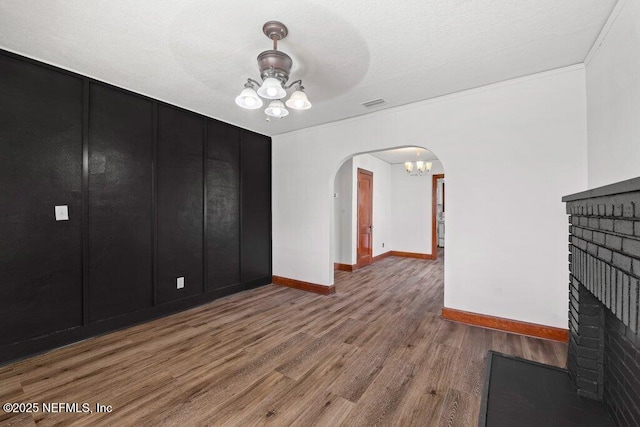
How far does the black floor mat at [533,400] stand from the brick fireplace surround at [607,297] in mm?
91

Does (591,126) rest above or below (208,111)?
below

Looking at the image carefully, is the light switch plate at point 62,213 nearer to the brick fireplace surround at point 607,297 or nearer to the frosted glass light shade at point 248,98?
the frosted glass light shade at point 248,98

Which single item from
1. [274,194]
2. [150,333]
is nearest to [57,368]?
[150,333]

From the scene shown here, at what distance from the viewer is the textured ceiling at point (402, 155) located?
243 inches

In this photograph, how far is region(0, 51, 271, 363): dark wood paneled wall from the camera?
241cm

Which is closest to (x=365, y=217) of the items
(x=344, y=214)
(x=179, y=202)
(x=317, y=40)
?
(x=344, y=214)

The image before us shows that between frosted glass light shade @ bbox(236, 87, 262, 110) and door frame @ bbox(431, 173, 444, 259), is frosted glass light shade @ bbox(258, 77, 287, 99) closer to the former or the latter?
frosted glass light shade @ bbox(236, 87, 262, 110)

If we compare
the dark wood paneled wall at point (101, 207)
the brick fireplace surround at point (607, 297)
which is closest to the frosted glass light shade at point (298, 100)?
the brick fireplace surround at point (607, 297)

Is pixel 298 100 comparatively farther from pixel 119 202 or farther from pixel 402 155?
pixel 402 155

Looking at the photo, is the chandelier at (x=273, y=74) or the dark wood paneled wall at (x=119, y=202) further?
the dark wood paneled wall at (x=119, y=202)

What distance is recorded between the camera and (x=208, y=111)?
3.82 meters

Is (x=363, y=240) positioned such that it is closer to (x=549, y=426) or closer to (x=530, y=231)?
(x=530, y=231)

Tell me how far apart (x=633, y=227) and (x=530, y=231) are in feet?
6.33

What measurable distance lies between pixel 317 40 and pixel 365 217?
469cm
